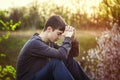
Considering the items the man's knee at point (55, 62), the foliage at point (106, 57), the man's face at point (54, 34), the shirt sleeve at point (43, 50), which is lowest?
the foliage at point (106, 57)

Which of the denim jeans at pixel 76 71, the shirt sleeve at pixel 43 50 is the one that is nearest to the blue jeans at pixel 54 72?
the shirt sleeve at pixel 43 50

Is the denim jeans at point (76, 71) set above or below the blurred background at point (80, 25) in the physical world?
above

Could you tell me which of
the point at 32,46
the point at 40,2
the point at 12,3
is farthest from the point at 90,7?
the point at 32,46

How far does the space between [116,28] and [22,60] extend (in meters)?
3.15

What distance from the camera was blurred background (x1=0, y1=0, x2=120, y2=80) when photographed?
6477 millimetres

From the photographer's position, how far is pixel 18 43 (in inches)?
261

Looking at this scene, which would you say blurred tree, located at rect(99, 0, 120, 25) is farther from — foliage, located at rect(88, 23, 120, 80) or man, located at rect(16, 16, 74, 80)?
man, located at rect(16, 16, 74, 80)

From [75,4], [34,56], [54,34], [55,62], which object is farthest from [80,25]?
[55,62]

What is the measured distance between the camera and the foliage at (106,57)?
6.18m

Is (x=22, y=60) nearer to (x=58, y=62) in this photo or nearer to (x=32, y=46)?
(x=32, y=46)

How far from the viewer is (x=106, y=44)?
6332 mm

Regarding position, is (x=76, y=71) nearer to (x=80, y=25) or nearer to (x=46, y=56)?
(x=46, y=56)

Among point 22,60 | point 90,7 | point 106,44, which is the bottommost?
point 106,44

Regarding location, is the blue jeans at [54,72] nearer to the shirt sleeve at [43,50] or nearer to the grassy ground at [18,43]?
the shirt sleeve at [43,50]
